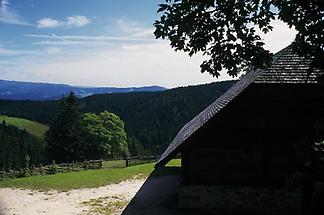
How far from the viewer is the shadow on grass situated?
1585 cm

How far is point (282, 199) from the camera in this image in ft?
48.8

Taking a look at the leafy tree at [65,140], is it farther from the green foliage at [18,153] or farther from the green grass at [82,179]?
the green grass at [82,179]

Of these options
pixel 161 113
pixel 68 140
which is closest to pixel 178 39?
pixel 68 140

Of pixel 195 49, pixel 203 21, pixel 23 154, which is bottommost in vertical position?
pixel 23 154

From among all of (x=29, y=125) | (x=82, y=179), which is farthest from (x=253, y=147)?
(x=29, y=125)

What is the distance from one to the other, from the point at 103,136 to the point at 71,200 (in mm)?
34125

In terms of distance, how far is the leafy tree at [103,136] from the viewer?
51750 mm

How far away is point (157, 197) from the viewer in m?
18.1

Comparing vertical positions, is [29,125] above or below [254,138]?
above

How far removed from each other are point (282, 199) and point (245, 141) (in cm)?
257

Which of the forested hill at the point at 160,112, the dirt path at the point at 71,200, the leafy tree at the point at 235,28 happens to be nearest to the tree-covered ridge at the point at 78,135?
the dirt path at the point at 71,200

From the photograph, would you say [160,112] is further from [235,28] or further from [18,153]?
[235,28]

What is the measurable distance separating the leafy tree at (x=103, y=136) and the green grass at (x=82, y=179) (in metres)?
24.0

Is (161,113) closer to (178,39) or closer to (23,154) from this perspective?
(23,154)
